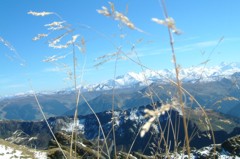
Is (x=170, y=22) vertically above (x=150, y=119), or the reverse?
(x=170, y=22)

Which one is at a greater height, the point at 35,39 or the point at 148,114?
the point at 35,39

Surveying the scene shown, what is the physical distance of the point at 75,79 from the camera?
10.7ft

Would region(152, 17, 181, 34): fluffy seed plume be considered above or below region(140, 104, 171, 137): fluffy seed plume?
above

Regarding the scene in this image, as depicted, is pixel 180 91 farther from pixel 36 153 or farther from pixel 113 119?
pixel 36 153

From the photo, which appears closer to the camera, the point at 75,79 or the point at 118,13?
the point at 118,13

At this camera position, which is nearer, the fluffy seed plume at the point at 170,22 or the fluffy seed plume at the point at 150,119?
the fluffy seed plume at the point at 150,119

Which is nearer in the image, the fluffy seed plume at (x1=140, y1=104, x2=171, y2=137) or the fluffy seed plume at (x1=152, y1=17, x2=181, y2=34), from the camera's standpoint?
the fluffy seed plume at (x1=140, y1=104, x2=171, y2=137)

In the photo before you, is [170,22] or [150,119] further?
[170,22]

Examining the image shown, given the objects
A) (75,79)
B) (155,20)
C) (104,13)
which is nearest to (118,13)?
(104,13)

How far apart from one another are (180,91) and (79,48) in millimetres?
1191

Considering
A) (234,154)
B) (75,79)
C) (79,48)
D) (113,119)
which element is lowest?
(234,154)

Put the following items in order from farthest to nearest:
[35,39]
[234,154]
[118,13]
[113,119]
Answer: [234,154]
[113,119]
[35,39]
[118,13]

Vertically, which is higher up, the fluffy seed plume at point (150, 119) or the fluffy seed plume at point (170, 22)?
the fluffy seed plume at point (170, 22)

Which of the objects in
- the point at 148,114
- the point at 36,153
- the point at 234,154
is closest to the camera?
the point at 148,114
